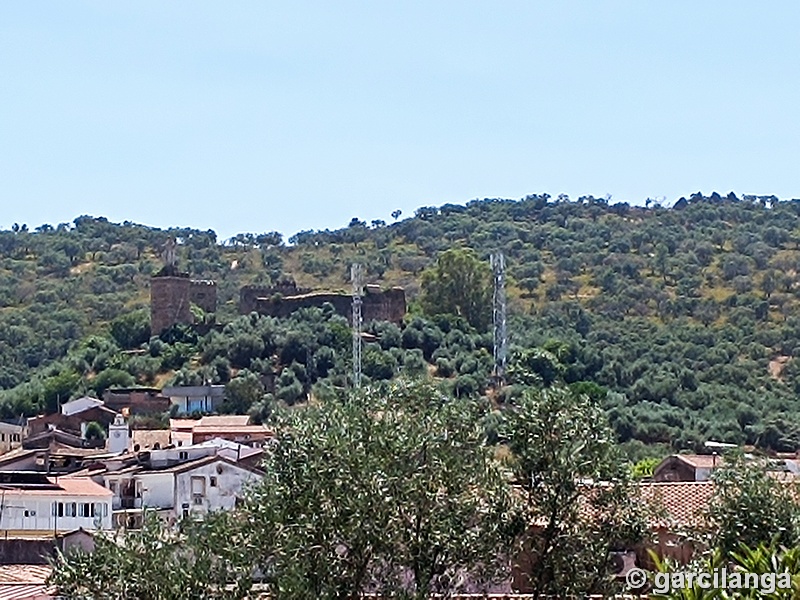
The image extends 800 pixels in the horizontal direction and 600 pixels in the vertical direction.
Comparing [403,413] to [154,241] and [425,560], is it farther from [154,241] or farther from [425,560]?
[154,241]

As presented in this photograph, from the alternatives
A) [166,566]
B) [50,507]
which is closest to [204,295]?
[50,507]

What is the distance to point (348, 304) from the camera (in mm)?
104438

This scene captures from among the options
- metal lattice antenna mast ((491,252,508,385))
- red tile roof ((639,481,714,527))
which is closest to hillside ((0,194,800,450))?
metal lattice antenna mast ((491,252,508,385))

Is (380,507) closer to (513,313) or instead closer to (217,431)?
(217,431)

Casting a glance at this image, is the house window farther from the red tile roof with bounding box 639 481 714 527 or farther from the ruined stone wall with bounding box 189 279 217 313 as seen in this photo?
the ruined stone wall with bounding box 189 279 217 313

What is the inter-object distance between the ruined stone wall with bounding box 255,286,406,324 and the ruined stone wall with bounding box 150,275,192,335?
14.5 feet

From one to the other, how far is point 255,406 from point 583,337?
28.7 meters

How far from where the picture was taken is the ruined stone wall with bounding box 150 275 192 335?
339ft

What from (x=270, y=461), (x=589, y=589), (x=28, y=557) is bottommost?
(x=28, y=557)

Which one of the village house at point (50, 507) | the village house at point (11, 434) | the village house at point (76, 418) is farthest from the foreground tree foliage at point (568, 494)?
the village house at point (11, 434)


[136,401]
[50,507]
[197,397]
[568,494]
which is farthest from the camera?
[197,397]

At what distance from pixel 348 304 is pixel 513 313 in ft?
46.6

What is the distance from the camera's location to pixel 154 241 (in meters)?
166

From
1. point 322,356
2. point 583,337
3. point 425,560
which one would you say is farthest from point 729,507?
point 583,337
